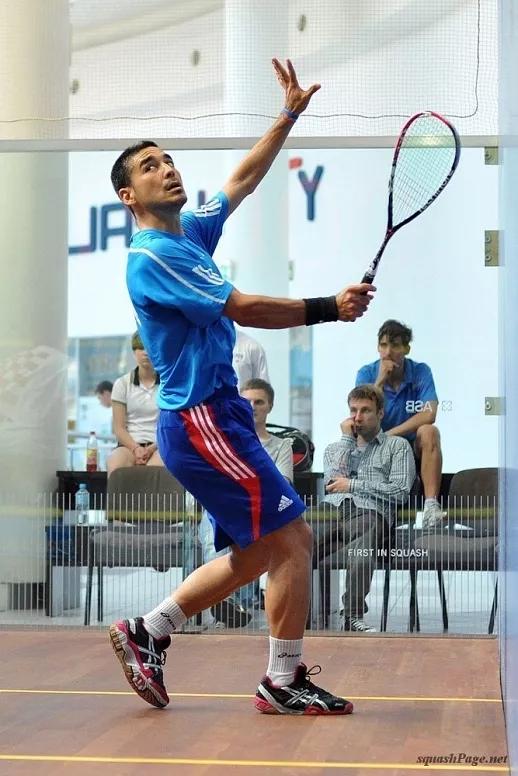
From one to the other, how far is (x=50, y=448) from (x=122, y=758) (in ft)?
9.76

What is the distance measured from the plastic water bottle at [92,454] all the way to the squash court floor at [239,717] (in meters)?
1.09

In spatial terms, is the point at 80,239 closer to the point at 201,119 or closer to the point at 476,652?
the point at 201,119

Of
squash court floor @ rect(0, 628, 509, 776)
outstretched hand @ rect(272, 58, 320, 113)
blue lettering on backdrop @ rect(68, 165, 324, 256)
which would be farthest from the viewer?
blue lettering on backdrop @ rect(68, 165, 324, 256)

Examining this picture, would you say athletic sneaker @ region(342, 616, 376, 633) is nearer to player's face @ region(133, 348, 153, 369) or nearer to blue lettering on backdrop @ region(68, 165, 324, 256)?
player's face @ region(133, 348, 153, 369)

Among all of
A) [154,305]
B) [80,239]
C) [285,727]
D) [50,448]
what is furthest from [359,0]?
[285,727]

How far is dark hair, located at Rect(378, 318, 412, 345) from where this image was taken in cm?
536

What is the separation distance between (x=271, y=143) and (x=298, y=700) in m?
1.43

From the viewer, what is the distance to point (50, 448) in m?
5.63

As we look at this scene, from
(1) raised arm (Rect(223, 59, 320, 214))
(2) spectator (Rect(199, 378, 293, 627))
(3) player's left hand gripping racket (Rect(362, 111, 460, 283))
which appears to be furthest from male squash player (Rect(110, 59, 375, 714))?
(2) spectator (Rect(199, 378, 293, 627))

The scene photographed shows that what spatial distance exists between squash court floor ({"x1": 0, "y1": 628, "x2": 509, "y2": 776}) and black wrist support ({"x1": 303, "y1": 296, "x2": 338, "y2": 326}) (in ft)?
3.00

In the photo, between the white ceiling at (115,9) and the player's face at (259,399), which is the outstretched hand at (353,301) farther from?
the white ceiling at (115,9)

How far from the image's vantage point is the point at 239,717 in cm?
320

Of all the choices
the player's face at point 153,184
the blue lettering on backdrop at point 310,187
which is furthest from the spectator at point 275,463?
the player's face at point 153,184

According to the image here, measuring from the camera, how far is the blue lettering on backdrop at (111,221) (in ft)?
18.1
